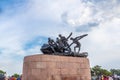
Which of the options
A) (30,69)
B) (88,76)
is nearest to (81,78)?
(88,76)

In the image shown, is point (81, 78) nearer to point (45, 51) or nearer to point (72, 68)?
point (72, 68)

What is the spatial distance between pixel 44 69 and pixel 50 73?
15.1 inches

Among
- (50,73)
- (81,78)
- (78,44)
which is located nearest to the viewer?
(50,73)

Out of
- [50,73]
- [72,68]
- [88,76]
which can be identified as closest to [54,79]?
[50,73]

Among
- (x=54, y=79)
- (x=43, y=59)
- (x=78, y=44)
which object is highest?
(x=78, y=44)

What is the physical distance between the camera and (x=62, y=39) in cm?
1698

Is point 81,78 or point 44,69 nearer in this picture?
point 44,69

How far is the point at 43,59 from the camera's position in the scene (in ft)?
50.5

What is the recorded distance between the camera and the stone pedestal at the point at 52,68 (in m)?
15.2

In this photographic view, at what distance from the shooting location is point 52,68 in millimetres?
15336

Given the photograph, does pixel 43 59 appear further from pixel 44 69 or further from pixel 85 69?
pixel 85 69

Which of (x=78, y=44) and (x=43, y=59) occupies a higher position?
(x=78, y=44)

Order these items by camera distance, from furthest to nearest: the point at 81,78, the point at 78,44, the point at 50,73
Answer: the point at 78,44
the point at 81,78
the point at 50,73

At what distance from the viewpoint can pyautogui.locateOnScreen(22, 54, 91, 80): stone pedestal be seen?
1516cm
